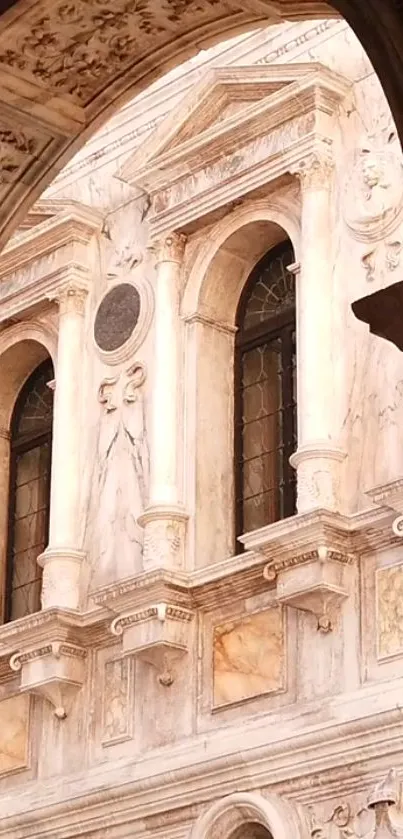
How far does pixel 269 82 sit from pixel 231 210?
101 centimetres

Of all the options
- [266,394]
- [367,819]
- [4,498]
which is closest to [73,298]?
[4,498]

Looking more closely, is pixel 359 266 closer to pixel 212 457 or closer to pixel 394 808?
pixel 212 457

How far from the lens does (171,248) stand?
15.6 metres

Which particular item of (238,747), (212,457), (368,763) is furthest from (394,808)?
(212,457)

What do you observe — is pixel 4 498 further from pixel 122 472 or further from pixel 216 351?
pixel 216 351

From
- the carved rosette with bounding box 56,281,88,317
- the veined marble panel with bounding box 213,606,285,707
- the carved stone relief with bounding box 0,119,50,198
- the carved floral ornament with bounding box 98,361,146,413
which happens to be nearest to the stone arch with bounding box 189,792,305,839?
the veined marble panel with bounding box 213,606,285,707

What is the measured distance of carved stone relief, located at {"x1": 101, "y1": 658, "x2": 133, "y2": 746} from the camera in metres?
14.6

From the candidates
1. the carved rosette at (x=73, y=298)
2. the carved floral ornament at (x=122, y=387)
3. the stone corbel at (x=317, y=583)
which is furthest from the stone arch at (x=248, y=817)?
the carved rosette at (x=73, y=298)

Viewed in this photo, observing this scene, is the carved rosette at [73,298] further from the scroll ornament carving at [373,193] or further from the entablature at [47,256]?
the scroll ornament carving at [373,193]

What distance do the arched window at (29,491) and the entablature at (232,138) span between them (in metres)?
2.32

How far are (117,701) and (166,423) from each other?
2.11 meters

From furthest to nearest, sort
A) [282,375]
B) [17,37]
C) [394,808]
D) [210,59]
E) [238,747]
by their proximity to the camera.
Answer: [210,59] → [282,375] → [238,747] → [394,808] → [17,37]

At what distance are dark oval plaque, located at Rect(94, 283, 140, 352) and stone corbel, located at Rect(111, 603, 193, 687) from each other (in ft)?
8.56

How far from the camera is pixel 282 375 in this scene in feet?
49.1
